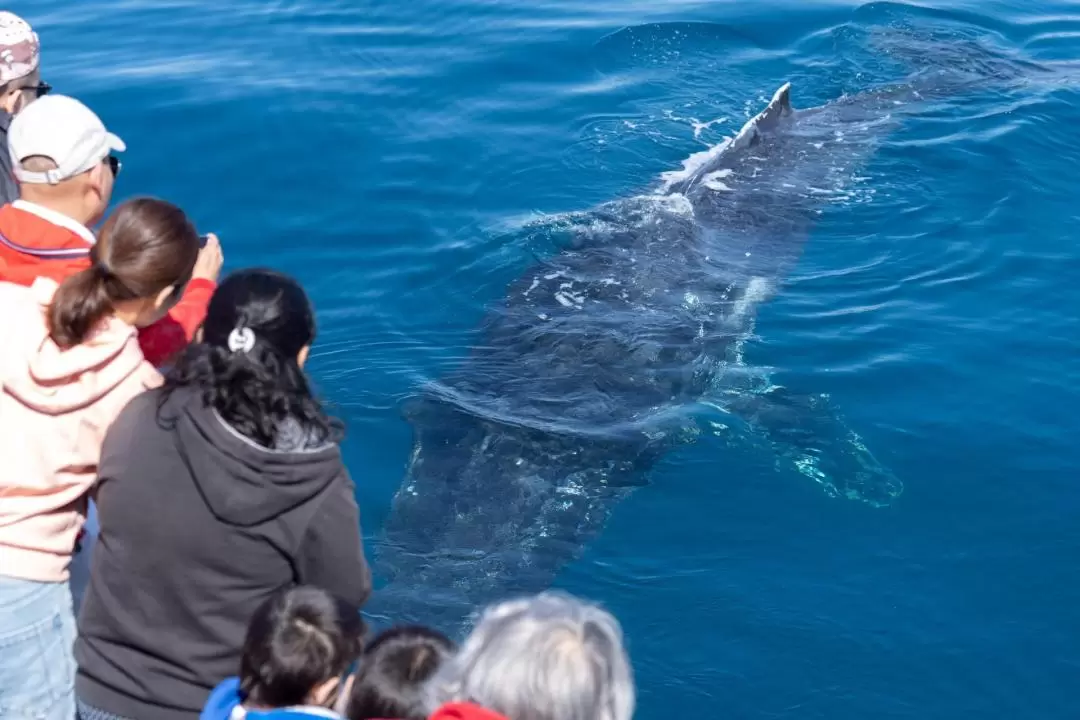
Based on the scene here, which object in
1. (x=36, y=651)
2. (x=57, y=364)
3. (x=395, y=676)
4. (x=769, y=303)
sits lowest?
(x=769, y=303)

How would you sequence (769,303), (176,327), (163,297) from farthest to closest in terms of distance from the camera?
(769,303) < (176,327) < (163,297)

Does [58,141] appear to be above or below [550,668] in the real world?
above

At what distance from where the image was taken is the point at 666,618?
296 inches

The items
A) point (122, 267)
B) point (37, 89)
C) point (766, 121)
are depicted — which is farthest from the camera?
point (766, 121)

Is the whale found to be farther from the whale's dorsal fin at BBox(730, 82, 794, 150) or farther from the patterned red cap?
the patterned red cap

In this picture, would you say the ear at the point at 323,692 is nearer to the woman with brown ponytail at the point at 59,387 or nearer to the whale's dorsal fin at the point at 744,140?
the woman with brown ponytail at the point at 59,387

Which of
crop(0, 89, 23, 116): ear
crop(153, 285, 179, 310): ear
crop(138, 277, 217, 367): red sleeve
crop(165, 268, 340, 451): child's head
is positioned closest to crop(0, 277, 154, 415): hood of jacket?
crop(153, 285, 179, 310): ear

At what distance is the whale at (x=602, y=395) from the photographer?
788cm

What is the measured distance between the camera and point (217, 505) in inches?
151

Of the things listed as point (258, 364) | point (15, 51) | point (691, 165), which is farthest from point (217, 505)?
point (691, 165)

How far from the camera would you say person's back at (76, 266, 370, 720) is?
3.82m

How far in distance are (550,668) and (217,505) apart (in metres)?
1.35

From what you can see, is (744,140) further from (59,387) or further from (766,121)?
(59,387)

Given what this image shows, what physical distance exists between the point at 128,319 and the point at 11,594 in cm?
111
